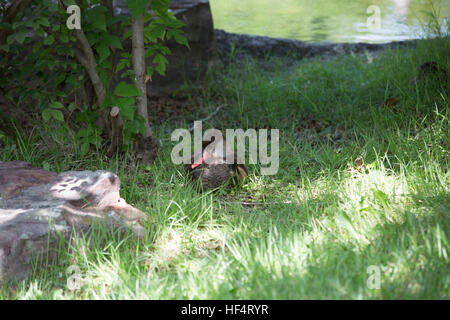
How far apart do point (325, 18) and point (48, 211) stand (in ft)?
25.0

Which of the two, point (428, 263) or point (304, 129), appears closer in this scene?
point (428, 263)

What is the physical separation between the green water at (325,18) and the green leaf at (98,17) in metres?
4.63

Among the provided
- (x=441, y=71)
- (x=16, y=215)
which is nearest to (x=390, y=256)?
(x=16, y=215)

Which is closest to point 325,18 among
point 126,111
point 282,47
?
point 282,47

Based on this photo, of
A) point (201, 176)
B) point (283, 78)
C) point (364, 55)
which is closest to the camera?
point (201, 176)

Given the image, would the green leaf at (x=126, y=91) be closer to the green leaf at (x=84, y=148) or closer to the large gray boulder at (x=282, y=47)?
the green leaf at (x=84, y=148)

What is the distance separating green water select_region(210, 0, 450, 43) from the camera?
23.4 ft

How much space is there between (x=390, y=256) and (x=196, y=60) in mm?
3647

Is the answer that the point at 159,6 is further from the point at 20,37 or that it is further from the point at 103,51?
the point at 20,37

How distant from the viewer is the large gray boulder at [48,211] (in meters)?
2.07

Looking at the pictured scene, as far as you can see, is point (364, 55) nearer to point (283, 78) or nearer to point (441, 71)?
point (283, 78)

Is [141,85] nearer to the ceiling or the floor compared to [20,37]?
nearer to the floor

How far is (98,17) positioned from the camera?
2.85 metres
